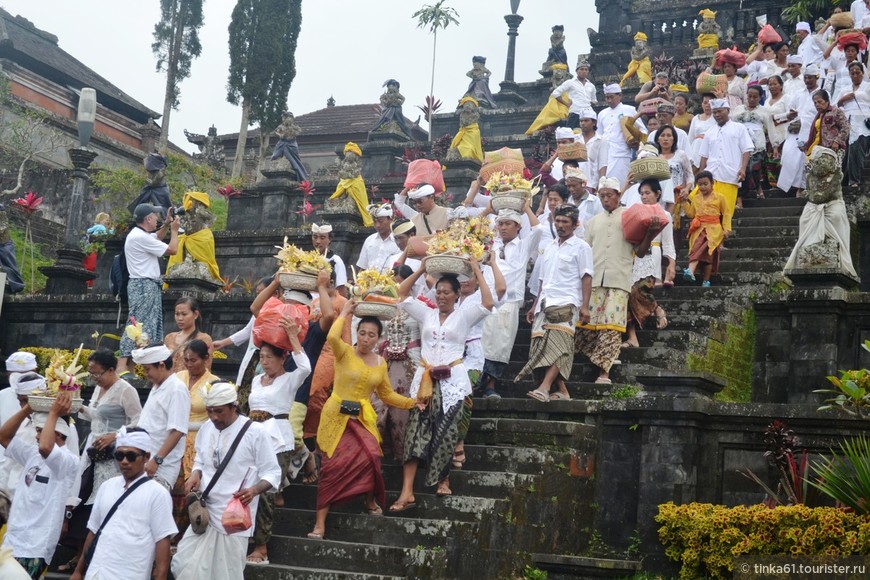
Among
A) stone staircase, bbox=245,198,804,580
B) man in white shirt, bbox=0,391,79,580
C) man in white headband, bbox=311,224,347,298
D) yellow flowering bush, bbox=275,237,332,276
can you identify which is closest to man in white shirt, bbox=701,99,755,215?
stone staircase, bbox=245,198,804,580

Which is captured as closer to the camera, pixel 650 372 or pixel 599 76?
pixel 650 372

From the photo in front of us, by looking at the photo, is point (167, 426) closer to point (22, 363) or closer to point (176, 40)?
point (22, 363)

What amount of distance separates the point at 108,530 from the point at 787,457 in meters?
4.62

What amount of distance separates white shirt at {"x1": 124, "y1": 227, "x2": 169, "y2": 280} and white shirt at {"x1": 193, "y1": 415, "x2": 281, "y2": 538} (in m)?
5.77

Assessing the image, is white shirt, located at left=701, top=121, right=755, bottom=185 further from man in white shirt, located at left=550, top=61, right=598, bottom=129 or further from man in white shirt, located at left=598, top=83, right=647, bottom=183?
man in white shirt, located at left=550, top=61, right=598, bottom=129

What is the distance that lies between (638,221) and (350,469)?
12.5 ft

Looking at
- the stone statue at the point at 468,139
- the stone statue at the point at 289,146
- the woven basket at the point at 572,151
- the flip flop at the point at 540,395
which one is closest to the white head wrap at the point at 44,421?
the flip flop at the point at 540,395

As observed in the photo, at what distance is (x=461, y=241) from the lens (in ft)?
32.7

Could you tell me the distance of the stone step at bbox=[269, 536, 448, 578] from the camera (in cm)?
834

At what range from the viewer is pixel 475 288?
10.1 m

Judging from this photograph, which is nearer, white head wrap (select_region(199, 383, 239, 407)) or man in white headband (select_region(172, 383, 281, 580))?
man in white headband (select_region(172, 383, 281, 580))

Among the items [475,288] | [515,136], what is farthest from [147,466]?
[515,136]

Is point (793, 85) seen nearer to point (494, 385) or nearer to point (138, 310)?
point (494, 385)

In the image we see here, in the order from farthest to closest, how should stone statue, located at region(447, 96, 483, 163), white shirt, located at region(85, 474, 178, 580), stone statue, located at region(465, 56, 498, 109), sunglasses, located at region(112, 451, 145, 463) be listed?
stone statue, located at region(465, 56, 498, 109), stone statue, located at region(447, 96, 483, 163), sunglasses, located at region(112, 451, 145, 463), white shirt, located at region(85, 474, 178, 580)
